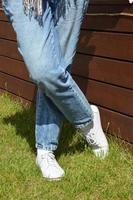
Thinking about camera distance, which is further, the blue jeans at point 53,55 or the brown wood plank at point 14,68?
the brown wood plank at point 14,68

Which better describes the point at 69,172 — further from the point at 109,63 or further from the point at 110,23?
the point at 110,23

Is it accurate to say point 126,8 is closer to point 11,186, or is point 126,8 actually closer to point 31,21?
point 31,21

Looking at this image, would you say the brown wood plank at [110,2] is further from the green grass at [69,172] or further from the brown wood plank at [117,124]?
the green grass at [69,172]

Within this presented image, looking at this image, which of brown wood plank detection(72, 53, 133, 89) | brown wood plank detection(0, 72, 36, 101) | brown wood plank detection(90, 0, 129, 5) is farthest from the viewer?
brown wood plank detection(0, 72, 36, 101)

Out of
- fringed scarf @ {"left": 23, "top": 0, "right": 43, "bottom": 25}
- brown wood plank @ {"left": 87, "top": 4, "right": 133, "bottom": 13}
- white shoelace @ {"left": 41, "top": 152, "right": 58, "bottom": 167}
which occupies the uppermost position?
fringed scarf @ {"left": 23, "top": 0, "right": 43, "bottom": 25}

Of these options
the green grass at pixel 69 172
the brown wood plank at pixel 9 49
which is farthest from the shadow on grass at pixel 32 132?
the brown wood plank at pixel 9 49

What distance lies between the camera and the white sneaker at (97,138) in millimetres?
3299

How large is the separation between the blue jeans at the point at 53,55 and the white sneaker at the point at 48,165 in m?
0.13

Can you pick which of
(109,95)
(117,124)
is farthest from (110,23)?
(117,124)

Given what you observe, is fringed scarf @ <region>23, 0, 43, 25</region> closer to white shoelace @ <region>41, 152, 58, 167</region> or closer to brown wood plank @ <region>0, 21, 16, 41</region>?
white shoelace @ <region>41, 152, 58, 167</region>

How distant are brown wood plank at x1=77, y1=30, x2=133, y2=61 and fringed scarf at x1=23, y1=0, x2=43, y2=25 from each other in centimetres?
68

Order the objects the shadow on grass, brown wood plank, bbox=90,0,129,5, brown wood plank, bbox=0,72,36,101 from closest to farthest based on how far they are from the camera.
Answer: brown wood plank, bbox=90,0,129,5, the shadow on grass, brown wood plank, bbox=0,72,36,101

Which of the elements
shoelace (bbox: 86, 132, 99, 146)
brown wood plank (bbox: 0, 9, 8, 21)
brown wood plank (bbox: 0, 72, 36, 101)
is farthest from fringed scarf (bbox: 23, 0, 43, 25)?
brown wood plank (bbox: 0, 9, 8, 21)

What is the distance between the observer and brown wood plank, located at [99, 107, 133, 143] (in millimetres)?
3461
